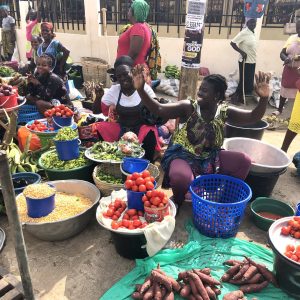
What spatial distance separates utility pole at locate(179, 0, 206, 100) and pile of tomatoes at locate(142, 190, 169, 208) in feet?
6.65

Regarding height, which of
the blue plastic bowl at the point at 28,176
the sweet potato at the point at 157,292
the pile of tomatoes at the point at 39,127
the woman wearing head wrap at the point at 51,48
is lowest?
the sweet potato at the point at 157,292

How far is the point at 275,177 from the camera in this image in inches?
141

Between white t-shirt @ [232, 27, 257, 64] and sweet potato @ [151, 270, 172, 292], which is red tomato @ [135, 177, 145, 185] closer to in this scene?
sweet potato @ [151, 270, 172, 292]

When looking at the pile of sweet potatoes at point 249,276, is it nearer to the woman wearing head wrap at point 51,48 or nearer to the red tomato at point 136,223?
the red tomato at point 136,223

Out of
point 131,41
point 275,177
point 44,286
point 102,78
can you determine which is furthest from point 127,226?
point 102,78

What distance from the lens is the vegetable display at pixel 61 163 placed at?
372cm

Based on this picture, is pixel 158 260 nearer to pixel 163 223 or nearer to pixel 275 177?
pixel 163 223

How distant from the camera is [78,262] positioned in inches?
110

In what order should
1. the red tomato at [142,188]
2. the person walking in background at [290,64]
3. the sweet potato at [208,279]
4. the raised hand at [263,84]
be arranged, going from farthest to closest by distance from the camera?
the person walking in background at [290,64], the raised hand at [263,84], the red tomato at [142,188], the sweet potato at [208,279]

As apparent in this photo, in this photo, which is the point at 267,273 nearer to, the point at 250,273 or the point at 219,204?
the point at 250,273

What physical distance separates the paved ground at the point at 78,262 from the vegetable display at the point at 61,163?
75 cm

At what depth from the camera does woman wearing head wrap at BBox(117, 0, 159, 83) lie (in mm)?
4602

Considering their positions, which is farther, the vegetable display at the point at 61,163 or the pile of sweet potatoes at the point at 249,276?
the vegetable display at the point at 61,163

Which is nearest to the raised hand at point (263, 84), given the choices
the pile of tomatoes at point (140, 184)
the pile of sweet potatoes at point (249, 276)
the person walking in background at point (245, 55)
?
the pile of tomatoes at point (140, 184)
